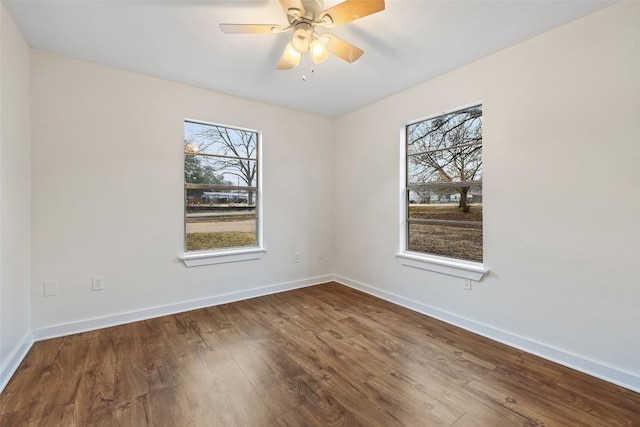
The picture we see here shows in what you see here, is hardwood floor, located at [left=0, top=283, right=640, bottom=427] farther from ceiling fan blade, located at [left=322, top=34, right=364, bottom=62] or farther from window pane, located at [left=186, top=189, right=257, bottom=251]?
ceiling fan blade, located at [left=322, top=34, right=364, bottom=62]

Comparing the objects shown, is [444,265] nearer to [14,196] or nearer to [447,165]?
[447,165]

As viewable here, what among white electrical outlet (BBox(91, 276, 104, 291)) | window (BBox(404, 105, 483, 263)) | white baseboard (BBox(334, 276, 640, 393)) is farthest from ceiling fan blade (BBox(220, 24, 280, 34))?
white baseboard (BBox(334, 276, 640, 393))

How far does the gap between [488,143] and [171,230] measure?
323cm

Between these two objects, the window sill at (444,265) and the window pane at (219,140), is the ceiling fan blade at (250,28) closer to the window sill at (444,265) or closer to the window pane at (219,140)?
the window pane at (219,140)

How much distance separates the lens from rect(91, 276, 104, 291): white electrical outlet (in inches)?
102

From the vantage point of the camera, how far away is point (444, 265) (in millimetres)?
2791

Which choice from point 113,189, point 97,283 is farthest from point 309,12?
point 97,283

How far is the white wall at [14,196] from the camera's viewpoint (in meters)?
1.85

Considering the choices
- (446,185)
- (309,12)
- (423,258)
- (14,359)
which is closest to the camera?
(309,12)

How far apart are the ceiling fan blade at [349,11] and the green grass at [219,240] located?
2.52 meters

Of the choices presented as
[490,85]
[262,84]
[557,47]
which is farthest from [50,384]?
[557,47]

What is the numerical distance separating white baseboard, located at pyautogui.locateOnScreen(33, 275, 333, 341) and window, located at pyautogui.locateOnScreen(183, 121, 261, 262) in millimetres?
565

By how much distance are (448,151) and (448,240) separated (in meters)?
0.93

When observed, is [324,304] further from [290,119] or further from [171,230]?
[290,119]
